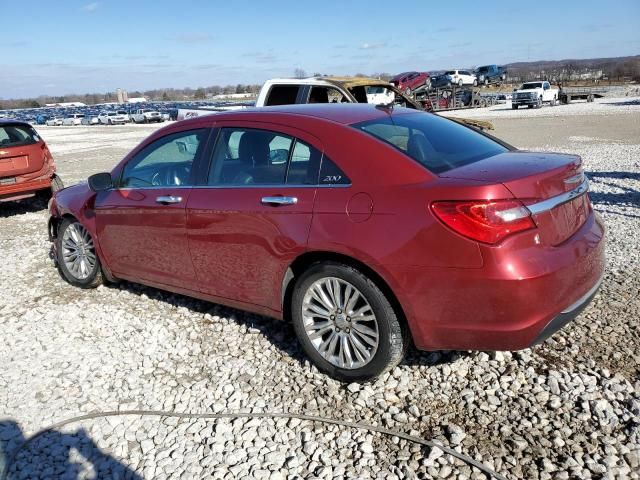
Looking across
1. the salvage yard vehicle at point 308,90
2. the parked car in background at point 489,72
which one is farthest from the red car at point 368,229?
the parked car in background at point 489,72

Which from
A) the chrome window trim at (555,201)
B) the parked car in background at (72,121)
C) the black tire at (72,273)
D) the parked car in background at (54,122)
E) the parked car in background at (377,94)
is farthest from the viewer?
the parked car in background at (54,122)

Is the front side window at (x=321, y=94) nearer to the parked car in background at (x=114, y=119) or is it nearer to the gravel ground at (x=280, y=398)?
the gravel ground at (x=280, y=398)

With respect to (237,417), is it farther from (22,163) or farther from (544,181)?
(22,163)

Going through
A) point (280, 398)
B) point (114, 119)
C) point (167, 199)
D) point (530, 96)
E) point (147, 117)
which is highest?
point (167, 199)

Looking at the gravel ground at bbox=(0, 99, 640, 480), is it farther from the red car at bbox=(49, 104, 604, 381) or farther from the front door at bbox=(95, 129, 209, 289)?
the front door at bbox=(95, 129, 209, 289)

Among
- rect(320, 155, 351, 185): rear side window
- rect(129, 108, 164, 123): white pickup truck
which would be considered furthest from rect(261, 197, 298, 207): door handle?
rect(129, 108, 164, 123): white pickup truck

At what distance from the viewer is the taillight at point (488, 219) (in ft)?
9.34

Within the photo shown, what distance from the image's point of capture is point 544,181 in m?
3.07

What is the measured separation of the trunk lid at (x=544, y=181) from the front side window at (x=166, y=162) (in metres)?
2.08

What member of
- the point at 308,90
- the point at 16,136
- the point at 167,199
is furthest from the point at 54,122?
the point at 167,199

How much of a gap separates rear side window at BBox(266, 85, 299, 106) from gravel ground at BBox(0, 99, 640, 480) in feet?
23.0

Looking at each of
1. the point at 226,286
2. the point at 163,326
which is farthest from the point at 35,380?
the point at 226,286

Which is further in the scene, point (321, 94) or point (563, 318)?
point (321, 94)

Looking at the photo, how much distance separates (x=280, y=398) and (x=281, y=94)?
884 cm
